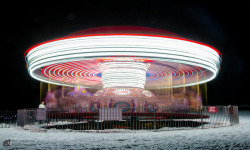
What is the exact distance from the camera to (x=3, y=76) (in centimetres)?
3419

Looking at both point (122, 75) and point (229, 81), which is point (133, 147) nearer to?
point (122, 75)

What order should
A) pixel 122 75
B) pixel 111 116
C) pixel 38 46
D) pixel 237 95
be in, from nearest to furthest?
pixel 111 116
pixel 38 46
pixel 122 75
pixel 237 95

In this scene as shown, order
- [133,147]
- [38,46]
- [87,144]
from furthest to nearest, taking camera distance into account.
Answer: [38,46] → [87,144] → [133,147]

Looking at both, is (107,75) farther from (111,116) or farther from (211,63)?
(211,63)

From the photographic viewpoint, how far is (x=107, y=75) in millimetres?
15031

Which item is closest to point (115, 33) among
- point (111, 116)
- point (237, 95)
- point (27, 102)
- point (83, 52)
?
point (83, 52)

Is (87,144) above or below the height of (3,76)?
below

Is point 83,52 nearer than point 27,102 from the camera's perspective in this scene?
Yes

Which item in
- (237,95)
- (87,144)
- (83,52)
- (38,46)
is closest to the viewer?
(87,144)

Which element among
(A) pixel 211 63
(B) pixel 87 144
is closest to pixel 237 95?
(A) pixel 211 63

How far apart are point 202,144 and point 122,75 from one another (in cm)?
901

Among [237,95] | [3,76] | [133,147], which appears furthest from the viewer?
[237,95]

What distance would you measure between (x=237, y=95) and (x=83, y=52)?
Result: 139 feet

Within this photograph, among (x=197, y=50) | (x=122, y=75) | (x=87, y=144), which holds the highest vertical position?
(x=197, y=50)
